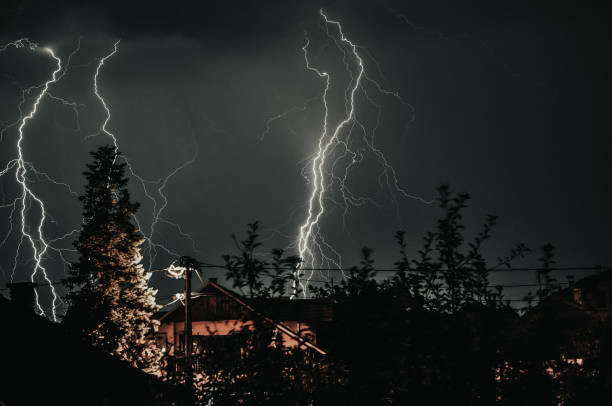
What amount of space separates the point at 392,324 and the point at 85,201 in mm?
16199

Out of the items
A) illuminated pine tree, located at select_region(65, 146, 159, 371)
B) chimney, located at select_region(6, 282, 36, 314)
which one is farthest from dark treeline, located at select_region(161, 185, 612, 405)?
illuminated pine tree, located at select_region(65, 146, 159, 371)

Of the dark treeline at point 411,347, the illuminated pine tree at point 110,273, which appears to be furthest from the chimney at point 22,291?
the dark treeline at point 411,347

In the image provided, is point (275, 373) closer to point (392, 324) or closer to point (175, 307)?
point (392, 324)

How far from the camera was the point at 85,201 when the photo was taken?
17344 mm

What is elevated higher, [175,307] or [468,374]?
[175,307]

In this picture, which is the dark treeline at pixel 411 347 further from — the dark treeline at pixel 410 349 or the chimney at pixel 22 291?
the chimney at pixel 22 291

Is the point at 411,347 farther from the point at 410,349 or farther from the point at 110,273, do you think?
the point at 110,273

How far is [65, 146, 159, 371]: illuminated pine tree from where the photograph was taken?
53.7 feet

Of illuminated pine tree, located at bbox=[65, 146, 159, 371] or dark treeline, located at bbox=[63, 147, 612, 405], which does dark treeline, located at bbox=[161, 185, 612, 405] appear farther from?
illuminated pine tree, located at bbox=[65, 146, 159, 371]

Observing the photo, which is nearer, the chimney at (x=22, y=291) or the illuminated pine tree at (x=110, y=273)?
the chimney at (x=22, y=291)

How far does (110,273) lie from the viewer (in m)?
16.8

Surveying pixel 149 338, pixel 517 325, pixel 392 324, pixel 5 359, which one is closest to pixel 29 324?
pixel 5 359

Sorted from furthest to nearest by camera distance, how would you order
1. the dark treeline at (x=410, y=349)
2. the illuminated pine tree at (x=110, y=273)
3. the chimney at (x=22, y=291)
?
1. the illuminated pine tree at (x=110, y=273)
2. the chimney at (x=22, y=291)
3. the dark treeline at (x=410, y=349)

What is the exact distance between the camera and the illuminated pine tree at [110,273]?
16375 mm
